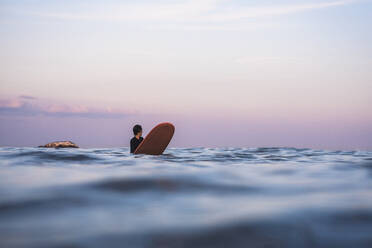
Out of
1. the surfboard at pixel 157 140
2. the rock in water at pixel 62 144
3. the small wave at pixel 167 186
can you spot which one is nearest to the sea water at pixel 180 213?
the small wave at pixel 167 186

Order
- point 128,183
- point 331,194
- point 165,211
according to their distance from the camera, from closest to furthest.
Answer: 1. point 165,211
2. point 331,194
3. point 128,183

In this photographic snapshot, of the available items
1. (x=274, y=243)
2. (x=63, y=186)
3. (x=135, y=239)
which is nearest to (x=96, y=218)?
(x=135, y=239)

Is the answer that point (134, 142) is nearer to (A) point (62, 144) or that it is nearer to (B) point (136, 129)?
(B) point (136, 129)

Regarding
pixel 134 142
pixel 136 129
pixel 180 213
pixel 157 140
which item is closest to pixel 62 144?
pixel 134 142

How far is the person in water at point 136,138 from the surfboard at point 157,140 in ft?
0.76

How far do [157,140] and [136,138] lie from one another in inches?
24.4

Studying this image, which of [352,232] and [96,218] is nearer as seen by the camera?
[352,232]

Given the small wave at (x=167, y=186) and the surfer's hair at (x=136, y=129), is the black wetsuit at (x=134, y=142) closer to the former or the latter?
the surfer's hair at (x=136, y=129)

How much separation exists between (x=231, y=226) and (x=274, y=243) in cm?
36

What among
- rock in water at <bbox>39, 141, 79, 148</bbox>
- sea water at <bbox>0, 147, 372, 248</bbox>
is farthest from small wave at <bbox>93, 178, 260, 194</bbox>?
rock in water at <bbox>39, 141, 79, 148</bbox>

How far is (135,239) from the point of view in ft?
6.75

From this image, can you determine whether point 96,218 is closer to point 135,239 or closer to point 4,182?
point 135,239

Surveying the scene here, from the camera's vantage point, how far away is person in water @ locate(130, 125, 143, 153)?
32.6 feet

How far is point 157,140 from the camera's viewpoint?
9.97m
